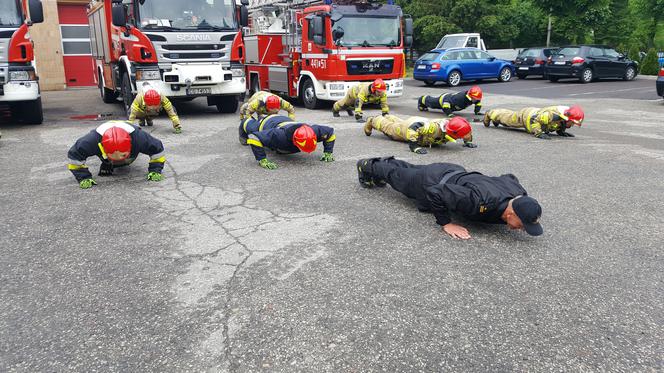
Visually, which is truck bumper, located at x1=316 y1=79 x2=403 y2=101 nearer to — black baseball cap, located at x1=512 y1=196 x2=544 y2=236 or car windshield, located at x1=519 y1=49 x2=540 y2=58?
black baseball cap, located at x1=512 y1=196 x2=544 y2=236

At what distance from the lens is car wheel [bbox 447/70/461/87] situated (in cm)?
2198

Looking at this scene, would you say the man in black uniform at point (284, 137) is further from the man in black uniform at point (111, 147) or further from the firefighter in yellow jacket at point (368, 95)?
the firefighter in yellow jacket at point (368, 95)

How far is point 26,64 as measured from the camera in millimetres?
10398

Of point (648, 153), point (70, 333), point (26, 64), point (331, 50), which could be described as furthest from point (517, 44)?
point (70, 333)

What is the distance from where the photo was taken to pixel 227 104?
14.0 meters

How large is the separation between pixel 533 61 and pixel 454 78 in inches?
205

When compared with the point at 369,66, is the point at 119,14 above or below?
above

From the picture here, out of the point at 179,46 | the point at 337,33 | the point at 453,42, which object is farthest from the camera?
the point at 453,42

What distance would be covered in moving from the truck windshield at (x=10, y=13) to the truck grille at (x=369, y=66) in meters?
7.54

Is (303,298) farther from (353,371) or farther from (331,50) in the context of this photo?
(331,50)

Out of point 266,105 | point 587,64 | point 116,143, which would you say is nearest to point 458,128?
point 266,105

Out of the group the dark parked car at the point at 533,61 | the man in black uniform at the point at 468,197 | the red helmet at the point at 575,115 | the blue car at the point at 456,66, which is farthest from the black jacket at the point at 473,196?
the dark parked car at the point at 533,61

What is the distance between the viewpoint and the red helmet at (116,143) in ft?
19.2

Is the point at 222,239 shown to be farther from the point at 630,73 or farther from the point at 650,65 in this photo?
the point at 650,65
